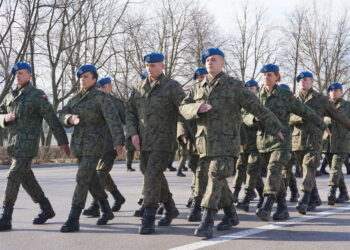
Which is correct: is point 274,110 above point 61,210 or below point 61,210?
above

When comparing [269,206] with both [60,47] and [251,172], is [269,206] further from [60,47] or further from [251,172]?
[60,47]

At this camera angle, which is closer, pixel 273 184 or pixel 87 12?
pixel 273 184

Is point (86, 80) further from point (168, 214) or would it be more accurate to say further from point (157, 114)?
point (168, 214)

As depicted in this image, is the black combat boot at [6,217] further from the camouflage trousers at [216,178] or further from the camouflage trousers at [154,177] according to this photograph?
the camouflage trousers at [216,178]

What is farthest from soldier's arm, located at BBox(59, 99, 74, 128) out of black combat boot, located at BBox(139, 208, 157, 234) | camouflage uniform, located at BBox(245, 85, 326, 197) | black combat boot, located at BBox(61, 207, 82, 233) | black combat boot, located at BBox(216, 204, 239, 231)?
camouflage uniform, located at BBox(245, 85, 326, 197)

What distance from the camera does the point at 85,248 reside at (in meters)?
5.18

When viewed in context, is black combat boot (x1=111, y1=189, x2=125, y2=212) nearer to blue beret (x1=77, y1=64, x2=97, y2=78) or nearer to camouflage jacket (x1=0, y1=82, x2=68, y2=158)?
camouflage jacket (x1=0, y1=82, x2=68, y2=158)

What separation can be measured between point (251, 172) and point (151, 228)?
2.24 meters

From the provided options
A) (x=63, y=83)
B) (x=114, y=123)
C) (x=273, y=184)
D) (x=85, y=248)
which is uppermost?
(x=63, y=83)

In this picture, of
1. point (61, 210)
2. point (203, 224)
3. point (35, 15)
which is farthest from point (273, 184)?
point (35, 15)

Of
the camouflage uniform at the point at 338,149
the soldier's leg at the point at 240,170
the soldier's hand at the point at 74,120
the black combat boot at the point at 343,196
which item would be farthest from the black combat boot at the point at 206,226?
the black combat boot at the point at 343,196

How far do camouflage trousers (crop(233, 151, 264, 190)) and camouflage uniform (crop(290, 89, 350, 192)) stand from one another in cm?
61

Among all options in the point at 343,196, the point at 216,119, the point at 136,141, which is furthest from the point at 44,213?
the point at 343,196

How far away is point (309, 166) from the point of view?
7.56 metres
